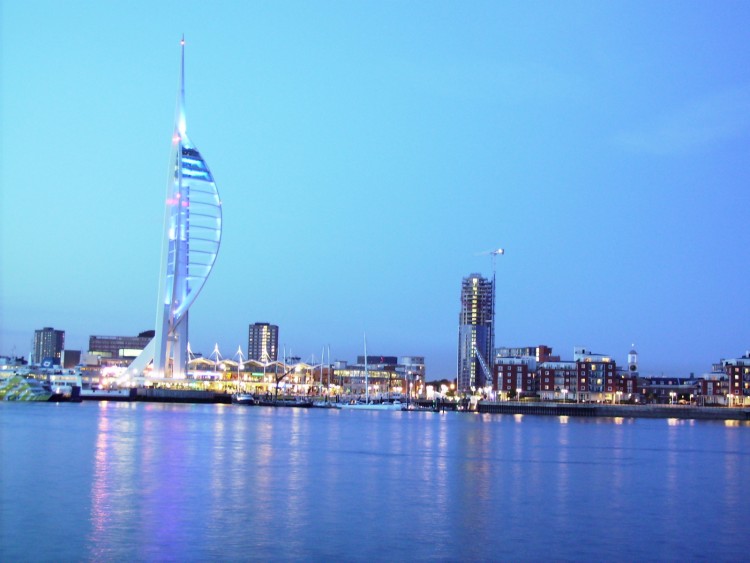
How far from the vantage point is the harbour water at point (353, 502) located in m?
17.8

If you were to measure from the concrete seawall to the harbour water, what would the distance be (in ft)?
225

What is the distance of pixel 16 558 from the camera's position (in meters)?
16.1

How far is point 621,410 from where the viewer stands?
4343 inches

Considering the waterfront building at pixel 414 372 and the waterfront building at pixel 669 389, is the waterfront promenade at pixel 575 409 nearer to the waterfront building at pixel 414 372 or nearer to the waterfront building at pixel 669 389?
the waterfront building at pixel 669 389

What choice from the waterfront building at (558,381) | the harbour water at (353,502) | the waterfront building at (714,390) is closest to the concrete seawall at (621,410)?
the waterfront building at (558,381)

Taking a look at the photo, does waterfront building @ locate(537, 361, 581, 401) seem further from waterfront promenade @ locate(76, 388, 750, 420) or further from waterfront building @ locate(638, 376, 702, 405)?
waterfront building @ locate(638, 376, 702, 405)

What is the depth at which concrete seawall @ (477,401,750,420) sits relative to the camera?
10994 cm

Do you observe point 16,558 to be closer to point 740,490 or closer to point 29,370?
point 740,490

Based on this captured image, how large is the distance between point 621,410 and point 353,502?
91467 millimetres

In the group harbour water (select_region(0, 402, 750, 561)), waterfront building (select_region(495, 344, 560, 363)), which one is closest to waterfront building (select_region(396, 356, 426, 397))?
waterfront building (select_region(495, 344, 560, 363))

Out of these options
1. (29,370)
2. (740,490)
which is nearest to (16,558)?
(740,490)

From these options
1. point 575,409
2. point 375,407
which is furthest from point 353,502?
point 375,407

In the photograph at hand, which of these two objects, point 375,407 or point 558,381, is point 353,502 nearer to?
point 375,407

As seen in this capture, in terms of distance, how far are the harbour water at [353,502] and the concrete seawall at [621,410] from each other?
68464 mm
